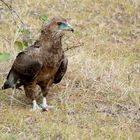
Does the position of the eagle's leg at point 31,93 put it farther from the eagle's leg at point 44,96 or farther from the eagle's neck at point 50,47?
the eagle's neck at point 50,47

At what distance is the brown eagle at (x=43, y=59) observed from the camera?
6488 millimetres

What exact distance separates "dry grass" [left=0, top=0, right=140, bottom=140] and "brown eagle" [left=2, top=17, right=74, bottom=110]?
0.38m

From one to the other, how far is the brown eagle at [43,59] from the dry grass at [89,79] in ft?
1.25

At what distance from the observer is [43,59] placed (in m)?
6.50

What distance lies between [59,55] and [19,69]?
0.47m

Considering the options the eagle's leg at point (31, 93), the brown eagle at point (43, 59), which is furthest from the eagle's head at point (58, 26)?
the eagle's leg at point (31, 93)

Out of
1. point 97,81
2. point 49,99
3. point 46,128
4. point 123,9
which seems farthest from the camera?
point 123,9

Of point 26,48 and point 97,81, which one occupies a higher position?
point 26,48

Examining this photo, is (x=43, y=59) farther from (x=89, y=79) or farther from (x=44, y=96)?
(x=89, y=79)

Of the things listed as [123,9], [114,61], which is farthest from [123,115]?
[123,9]

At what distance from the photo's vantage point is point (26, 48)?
6699 millimetres

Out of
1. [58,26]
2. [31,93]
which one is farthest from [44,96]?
[58,26]

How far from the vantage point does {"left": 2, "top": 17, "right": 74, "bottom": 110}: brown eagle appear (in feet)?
21.3

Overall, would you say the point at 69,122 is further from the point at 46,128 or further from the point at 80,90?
→ the point at 80,90
